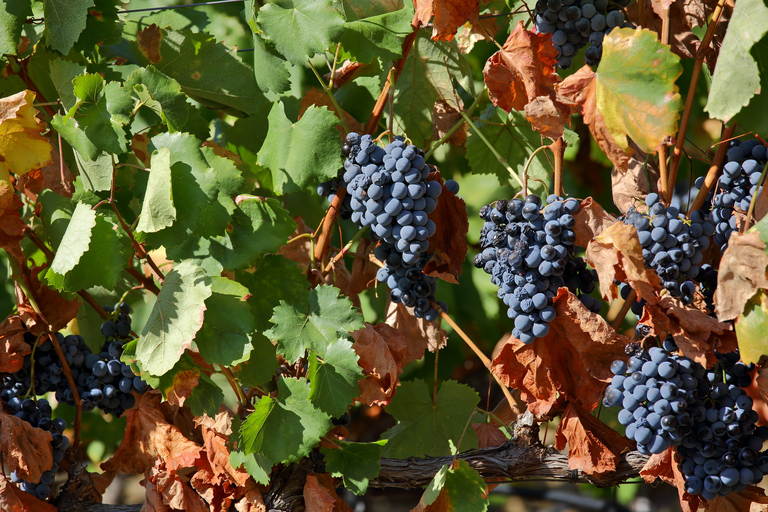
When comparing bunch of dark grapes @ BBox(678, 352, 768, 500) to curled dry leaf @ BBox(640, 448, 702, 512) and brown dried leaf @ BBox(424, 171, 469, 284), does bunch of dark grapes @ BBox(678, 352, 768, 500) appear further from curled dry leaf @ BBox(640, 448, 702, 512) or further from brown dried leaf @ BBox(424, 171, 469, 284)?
brown dried leaf @ BBox(424, 171, 469, 284)

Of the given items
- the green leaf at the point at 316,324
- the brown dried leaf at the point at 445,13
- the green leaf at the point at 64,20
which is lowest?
the green leaf at the point at 316,324

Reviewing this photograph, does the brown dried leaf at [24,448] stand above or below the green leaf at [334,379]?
below

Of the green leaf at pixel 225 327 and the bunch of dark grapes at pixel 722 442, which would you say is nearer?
the bunch of dark grapes at pixel 722 442

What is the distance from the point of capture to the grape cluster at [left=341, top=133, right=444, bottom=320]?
3.35 ft

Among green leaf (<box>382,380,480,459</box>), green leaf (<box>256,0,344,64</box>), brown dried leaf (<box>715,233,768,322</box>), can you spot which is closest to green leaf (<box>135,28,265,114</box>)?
green leaf (<box>256,0,344,64</box>)

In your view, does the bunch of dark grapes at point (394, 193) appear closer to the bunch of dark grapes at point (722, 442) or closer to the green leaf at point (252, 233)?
the green leaf at point (252, 233)

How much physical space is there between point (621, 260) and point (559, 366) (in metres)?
0.25

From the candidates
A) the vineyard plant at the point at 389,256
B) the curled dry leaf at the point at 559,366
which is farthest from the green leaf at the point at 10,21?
the curled dry leaf at the point at 559,366

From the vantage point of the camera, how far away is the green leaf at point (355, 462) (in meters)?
1.12

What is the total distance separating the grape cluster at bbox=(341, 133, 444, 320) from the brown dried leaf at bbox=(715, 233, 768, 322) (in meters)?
0.41

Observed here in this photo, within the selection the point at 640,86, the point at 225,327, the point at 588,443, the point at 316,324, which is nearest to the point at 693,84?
the point at 640,86

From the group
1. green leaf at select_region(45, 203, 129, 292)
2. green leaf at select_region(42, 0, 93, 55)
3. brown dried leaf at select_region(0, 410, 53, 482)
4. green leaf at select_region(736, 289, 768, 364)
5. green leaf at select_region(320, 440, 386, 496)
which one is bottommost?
brown dried leaf at select_region(0, 410, 53, 482)

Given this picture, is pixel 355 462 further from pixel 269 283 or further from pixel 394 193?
pixel 394 193

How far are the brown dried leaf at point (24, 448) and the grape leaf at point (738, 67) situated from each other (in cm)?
119
